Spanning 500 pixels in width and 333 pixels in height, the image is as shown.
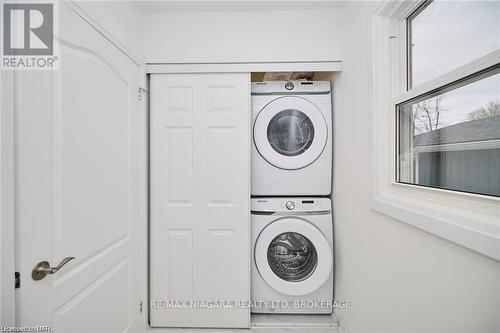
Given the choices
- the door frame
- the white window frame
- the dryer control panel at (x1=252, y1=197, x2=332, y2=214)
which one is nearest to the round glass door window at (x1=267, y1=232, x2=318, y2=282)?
the dryer control panel at (x1=252, y1=197, x2=332, y2=214)

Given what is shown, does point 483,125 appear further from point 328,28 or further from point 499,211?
point 328,28

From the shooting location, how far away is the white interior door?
32.8 inches

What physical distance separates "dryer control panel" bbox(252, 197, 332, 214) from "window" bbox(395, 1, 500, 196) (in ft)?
2.51

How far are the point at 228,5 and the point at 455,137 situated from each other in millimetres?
1644

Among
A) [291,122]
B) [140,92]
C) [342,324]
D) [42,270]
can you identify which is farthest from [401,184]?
[140,92]

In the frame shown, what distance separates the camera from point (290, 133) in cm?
190

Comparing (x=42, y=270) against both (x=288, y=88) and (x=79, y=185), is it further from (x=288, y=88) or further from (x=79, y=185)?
(x=288, y=88)

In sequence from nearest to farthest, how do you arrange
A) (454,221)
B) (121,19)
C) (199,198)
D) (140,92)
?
(454,221), (121,19), (140,92), (199,198)

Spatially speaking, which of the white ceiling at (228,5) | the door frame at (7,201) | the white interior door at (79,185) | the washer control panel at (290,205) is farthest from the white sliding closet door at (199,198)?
the door frame at (7,201)

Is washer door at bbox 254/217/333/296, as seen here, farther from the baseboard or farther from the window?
the window

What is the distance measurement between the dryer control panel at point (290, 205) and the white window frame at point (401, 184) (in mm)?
644

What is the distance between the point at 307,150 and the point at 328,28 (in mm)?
940

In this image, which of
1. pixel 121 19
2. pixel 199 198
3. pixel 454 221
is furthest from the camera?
pixel 199 198

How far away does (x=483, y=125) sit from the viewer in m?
0.76
